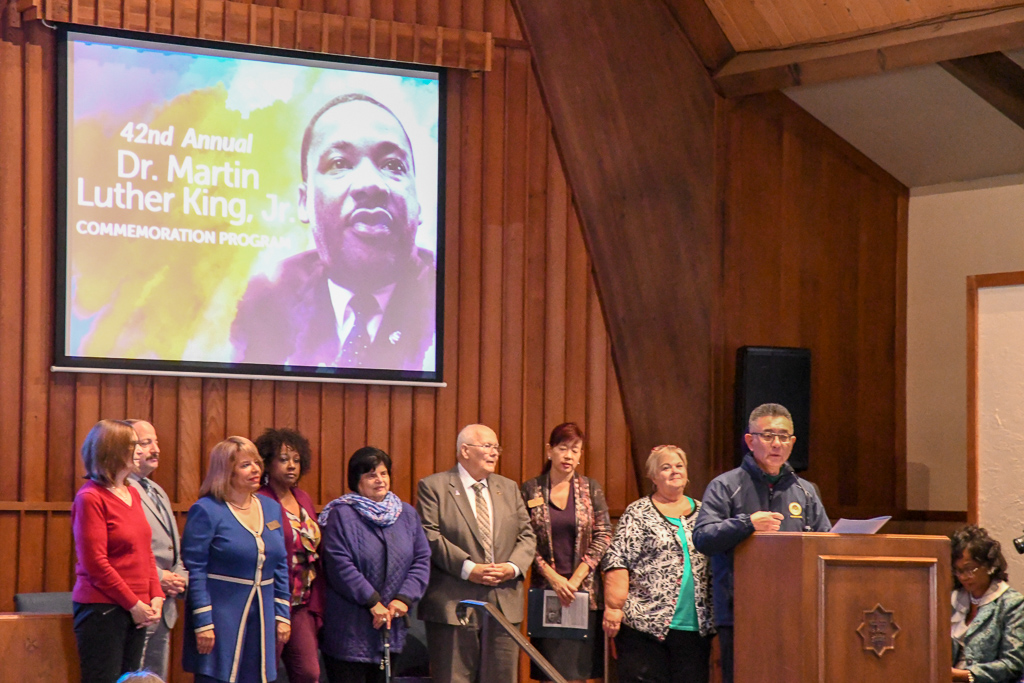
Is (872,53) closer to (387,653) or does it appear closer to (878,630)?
(878,630)

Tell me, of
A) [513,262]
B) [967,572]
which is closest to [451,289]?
[513,262]

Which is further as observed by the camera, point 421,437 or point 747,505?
point 421,437

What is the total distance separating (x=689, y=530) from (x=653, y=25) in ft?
9.74

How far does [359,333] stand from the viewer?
6.21 m

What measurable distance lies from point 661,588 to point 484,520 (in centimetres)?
82

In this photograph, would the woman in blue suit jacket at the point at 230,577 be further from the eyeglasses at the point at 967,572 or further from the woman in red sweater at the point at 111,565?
the eyeglasses at the point at 967,572

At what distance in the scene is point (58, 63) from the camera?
5.67 m

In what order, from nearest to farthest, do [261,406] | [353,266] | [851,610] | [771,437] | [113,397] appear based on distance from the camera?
[851,610]
[771,437]
[113,397]
[261,406]
[353,266]

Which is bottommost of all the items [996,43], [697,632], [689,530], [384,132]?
[697,632]

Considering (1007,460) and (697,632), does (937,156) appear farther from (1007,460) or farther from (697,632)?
(697,632)

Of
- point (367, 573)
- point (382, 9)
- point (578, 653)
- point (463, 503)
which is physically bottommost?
point (578, 653)

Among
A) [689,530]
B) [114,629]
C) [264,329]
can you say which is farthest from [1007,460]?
[114,629]

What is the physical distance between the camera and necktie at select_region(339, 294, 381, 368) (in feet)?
20.3

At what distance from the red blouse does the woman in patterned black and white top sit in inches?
68.9
